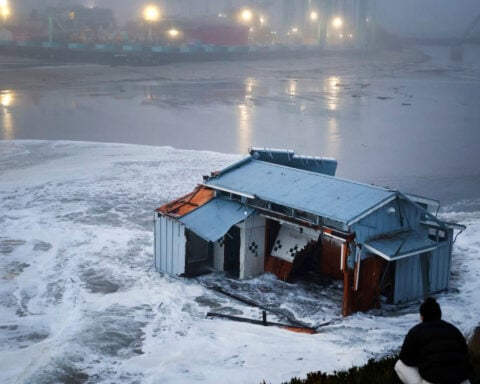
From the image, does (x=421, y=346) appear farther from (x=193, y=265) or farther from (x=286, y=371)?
(x=193, y=265)

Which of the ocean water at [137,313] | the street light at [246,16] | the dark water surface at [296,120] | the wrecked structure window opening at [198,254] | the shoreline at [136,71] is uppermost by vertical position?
the street light at [246,16]

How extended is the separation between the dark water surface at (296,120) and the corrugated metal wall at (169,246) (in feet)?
42.2

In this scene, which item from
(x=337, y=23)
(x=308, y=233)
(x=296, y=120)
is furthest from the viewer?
(x=337, y=23)

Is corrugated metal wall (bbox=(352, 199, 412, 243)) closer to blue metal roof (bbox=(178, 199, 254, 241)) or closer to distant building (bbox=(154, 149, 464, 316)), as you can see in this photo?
distant building (bbox=(154, 149, 464, 316))

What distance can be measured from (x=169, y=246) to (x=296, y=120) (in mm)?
27540

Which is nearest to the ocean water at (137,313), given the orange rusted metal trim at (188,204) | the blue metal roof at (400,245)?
the blue metal roof at (400,245)

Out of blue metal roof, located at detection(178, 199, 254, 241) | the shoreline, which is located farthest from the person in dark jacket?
the shoreline

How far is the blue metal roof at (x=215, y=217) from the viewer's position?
1423 cm

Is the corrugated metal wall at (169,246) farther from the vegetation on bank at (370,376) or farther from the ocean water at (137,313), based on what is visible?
the vegetation on bank at (370,376)

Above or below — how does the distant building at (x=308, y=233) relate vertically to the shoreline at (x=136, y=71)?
below

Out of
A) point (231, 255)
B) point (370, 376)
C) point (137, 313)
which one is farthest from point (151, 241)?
point (370, 376)

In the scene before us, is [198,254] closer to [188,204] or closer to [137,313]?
[188,204]

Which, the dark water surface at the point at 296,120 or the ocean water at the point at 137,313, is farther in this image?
the dark water surface at the point at 296,120

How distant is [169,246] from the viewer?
50.6 feet
